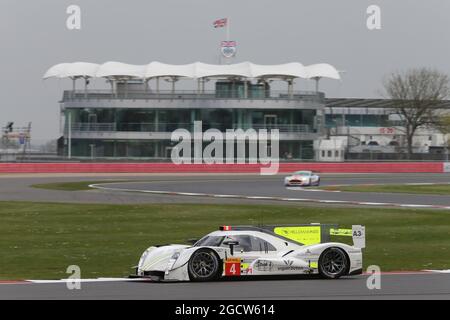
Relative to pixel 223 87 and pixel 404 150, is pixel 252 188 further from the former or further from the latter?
pixel 404 150

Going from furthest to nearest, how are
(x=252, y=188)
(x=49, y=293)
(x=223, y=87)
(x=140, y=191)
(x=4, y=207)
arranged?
(x=223, y=87) → (x=252, y=188) → (x=140, y=191) → (x=4, y=207) → (x=49, y=293)

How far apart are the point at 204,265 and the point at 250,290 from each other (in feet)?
4.67

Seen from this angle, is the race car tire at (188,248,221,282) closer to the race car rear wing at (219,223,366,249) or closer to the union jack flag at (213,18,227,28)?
the race car rear wing at (219,223,366,249)

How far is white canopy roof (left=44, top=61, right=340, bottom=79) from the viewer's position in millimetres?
95125

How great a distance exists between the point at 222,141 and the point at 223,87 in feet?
33.5

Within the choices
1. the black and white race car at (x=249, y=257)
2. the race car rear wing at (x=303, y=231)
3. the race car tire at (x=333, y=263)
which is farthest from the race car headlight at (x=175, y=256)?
the race car tire at (x=333, y=263)

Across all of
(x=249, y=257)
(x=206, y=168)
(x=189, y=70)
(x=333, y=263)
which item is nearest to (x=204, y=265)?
(x=249, y=257)

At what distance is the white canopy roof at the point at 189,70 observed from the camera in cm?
9512

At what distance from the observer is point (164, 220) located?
29.1m

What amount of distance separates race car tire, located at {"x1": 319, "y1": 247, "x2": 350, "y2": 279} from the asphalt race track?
0.58 ft

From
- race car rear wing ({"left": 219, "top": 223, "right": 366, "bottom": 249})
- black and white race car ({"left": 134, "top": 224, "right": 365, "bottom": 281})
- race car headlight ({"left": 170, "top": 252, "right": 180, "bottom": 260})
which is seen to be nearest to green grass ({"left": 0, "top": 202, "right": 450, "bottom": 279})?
black and white race car ({"left": 134, "top": 224, "right": 365, "bottom": 281})

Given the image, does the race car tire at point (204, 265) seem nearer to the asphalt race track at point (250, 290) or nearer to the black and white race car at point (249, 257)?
the black and white race car at point (249, 257)

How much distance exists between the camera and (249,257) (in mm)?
15297
